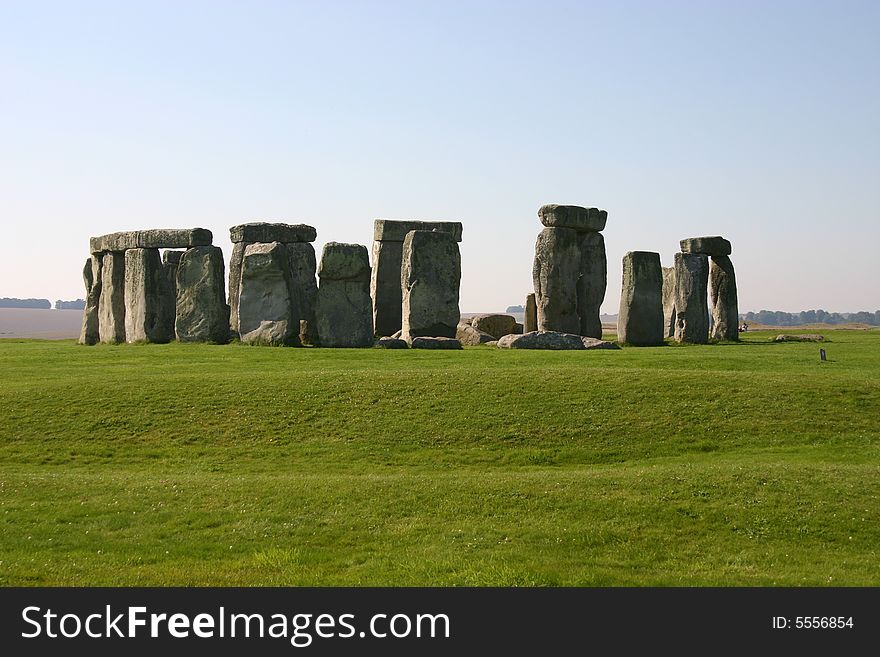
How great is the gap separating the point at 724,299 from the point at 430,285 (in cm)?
1204

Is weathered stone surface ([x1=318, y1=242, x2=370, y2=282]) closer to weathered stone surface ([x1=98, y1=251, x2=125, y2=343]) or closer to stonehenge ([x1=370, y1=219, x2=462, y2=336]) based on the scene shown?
stonehenge ([x1=370, y1=219, x2=462, y2=336])

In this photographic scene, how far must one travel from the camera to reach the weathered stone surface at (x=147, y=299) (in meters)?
34.5

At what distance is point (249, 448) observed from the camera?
19000 mm

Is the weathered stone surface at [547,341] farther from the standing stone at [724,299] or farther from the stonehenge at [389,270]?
the standing stone at [724,299]

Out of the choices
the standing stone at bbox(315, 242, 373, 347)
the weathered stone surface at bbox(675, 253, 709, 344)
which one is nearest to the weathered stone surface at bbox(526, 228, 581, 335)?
the weathered stone surface at bbox(675, 253, 709, 344)

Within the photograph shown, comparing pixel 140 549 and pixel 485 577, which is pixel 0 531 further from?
pixel 485 577

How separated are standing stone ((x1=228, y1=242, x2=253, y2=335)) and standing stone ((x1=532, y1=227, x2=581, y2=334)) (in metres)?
9.47

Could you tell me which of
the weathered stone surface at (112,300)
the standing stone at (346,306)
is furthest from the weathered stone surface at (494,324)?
the weathered stone surface at (112,300)

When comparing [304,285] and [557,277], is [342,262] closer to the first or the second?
[304,285]

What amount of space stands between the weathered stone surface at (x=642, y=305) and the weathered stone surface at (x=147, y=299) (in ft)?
47.0

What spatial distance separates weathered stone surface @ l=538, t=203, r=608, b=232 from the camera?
35469 millimetres

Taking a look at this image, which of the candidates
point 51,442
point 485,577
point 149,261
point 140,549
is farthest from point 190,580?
point 149,261

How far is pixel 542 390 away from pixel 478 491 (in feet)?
20.1

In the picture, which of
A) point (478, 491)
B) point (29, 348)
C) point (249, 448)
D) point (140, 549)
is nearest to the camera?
point (140, 549)
